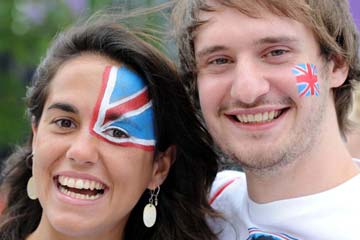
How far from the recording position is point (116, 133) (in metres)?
2.77

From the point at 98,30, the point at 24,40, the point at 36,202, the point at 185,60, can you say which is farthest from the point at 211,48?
the point at 24,40

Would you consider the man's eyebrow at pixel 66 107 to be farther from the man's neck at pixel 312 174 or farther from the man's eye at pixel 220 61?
the man's neck at pixel 312 174

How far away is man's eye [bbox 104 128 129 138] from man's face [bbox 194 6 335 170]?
15.1 inches

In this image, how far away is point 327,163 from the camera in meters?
2.76

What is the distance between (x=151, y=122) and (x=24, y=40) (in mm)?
7777

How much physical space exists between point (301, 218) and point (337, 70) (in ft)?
2.27

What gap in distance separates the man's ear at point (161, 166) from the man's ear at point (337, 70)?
778mm

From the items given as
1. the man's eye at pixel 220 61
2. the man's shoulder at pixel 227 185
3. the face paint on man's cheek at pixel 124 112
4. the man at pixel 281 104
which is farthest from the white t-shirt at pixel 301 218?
the man's eye at pixel 220 61

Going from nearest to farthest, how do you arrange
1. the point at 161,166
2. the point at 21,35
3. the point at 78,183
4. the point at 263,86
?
the point at 263,86
the point at 78,183
the point at 161,166
the point at 21,35

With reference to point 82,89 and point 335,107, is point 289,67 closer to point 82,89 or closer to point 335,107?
point 335,107

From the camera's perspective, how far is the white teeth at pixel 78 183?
2717 millimetres

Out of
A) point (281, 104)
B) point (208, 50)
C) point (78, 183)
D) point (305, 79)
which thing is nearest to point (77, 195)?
point (78, 183)

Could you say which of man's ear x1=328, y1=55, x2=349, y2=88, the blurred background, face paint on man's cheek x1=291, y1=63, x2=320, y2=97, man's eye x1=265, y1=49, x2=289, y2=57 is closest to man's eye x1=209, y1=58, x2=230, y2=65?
man's eye x1=265, y1=49, x2=289, y2=57

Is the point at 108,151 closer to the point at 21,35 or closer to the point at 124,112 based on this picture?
the point at 124,112
